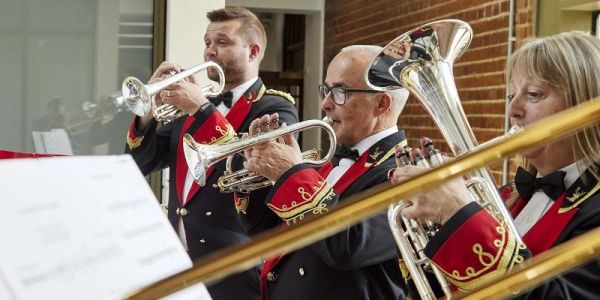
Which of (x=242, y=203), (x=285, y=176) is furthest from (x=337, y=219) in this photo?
(x=242, y=203)

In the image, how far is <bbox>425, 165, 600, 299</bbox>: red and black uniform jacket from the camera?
1.45 meters

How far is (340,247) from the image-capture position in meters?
1.96

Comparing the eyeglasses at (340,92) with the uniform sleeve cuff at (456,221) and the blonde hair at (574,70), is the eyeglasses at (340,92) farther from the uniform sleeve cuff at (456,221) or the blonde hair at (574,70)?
the uniform sleeve cuff at (456,221)

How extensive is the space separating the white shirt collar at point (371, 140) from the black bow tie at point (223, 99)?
924 mm

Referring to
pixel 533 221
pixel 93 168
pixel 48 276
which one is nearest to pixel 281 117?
pixel 533 221

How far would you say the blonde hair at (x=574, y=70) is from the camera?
5.18 feet

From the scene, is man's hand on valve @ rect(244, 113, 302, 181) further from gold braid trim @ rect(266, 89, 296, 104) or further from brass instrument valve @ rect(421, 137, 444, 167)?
gold braid trim @ rect(266, 89, 296, 104)

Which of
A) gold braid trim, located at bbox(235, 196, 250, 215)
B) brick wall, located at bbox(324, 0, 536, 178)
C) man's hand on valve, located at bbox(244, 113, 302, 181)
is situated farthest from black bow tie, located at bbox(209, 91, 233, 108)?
brick wall, located at bbox(324, 0, 536, 178)

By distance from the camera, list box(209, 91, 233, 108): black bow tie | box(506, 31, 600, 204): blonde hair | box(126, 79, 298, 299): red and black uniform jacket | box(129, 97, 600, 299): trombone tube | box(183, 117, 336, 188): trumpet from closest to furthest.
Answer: box(129, 97, 600, 299): trombone tube
box(506, 31, 600, 204): blonde hair
box(183, 117, 336, 188): trumpet
box(126, 79, 298, 299): red and black uniform jacket
box(209, 91, 233, 108): black bow tie

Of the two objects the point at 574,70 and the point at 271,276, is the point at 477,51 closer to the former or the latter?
the point at 271,276

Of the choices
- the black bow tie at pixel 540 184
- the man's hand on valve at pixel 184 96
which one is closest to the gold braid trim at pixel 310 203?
the black bow tie at pixel 540 184

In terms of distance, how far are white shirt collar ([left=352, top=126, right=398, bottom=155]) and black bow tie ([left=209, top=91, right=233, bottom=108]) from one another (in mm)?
924

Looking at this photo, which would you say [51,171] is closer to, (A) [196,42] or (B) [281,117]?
(B) [281,117]

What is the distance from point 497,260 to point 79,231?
0.73m
